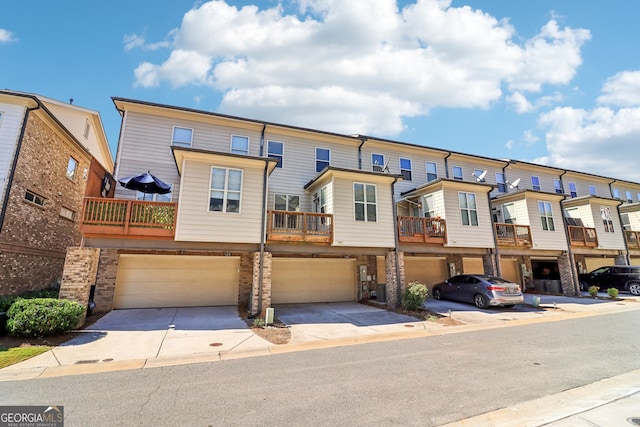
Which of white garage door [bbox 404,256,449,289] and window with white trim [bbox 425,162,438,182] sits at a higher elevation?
window with white trim [bbox 425,162,438,182]

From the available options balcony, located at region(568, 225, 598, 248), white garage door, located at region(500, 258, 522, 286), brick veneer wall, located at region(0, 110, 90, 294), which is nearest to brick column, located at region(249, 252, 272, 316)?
brick veneer wall, located at region(0, 110, 90, 294)

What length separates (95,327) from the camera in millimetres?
9867

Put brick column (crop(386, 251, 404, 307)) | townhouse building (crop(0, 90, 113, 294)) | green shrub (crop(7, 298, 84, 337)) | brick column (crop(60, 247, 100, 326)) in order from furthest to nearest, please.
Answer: brick column (crop(386, 251, 404, 307)) → townhouse building (crop(0, 90, 113, 294)) → brick column (crop(60, 247, 100, 326)) → green shrub (crop(7, 298, 84, 337))

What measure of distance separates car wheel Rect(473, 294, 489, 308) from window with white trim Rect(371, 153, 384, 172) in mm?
8931

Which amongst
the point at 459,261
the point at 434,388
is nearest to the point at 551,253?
the point at 459,261

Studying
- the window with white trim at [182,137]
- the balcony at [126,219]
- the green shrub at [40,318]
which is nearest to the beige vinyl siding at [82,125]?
the window with white trim at [182,137]

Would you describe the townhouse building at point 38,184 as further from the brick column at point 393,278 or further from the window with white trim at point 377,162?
the window with white trim at point 377,162

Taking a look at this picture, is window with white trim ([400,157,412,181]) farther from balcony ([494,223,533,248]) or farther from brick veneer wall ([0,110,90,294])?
brick veneer wall ([0,110,90,294])

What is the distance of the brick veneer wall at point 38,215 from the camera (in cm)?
1138

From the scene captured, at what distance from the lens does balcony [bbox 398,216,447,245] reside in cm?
1470

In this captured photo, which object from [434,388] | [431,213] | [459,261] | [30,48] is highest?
[30,48]

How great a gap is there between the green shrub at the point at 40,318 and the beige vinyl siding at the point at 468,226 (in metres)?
16.0

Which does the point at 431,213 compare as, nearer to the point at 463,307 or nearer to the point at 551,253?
the point at 463,307

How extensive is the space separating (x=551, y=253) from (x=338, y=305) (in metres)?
14.9
